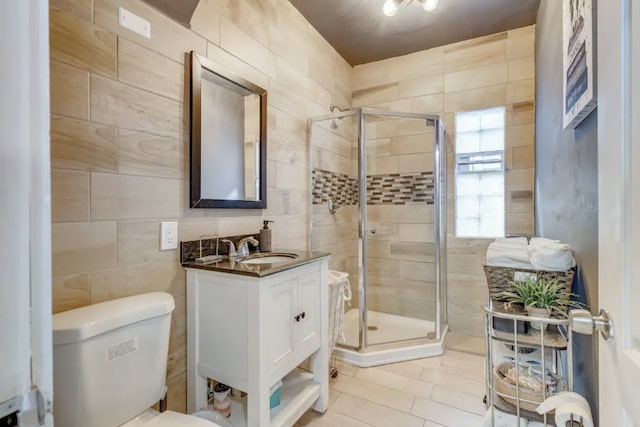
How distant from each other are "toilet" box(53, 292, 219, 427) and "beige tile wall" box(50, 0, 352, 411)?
0.21 meters

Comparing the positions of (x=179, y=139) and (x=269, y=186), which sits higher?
(x=179, y=139)

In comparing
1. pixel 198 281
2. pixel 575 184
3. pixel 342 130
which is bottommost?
pixel 198 281

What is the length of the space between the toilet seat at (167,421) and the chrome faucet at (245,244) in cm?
80

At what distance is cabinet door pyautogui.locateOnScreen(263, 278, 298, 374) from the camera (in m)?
1.38

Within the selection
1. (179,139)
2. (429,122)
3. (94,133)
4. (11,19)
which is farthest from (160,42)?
(429,122)

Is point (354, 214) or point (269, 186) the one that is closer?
point (269, 186)

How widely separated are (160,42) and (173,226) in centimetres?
86

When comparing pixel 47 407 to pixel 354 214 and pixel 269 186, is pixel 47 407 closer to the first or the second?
pixel 269 186

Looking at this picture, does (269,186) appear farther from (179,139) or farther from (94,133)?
(94,133)

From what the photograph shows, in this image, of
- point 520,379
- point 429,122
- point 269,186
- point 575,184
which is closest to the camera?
point 520,379

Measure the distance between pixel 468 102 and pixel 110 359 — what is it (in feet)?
10.3

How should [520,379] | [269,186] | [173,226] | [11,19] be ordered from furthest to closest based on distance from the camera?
1. [269,186]
2. [173,226]
3. [520,379]
4. [11,19]

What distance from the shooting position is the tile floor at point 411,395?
1741mm

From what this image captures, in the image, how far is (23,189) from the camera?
38 cm
